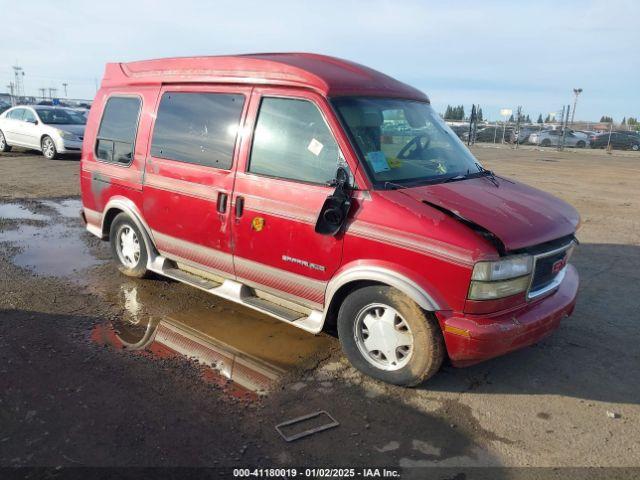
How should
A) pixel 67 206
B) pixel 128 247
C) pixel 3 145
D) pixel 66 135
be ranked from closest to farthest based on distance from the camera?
1. pixel 128 247
2. pixel 67 206
3. pixel 66 135
4. pixel 3 145

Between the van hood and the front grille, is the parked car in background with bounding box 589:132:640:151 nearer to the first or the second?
the van hood

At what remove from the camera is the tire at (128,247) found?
5449 millimetres

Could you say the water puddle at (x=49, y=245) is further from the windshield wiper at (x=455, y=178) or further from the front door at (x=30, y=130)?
the front door at (x=30, y=130)

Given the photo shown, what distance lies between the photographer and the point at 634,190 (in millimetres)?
12758

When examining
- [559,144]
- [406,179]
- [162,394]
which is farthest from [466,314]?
[559,144]

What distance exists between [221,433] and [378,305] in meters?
1.32

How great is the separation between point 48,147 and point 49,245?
373 inches

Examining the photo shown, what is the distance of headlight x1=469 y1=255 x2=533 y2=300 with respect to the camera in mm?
3229

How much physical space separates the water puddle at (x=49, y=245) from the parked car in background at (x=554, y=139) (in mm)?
31272

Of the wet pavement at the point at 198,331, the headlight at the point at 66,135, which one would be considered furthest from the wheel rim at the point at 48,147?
the wet pavement at the point at 198,331

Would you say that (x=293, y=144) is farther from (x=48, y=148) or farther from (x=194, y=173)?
(x=48, y=148)

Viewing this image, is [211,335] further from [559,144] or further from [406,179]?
[559,144]

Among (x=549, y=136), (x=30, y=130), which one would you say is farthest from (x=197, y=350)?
(x=549, y=136)

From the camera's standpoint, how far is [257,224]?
4.16m
